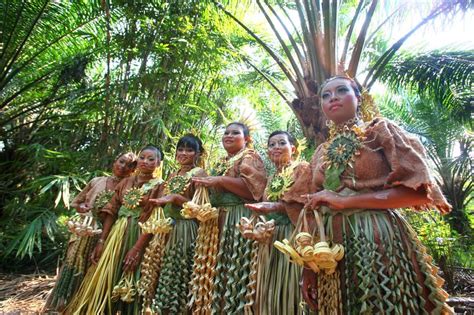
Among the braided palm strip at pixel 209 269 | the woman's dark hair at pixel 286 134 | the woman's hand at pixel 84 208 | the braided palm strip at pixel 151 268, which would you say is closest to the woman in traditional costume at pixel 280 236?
the woman's dark hair at pixel 286 134

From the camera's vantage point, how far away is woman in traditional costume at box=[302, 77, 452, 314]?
1551mm

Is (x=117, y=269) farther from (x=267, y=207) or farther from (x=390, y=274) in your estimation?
(x=390, y=274)

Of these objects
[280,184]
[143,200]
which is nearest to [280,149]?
[280,184]

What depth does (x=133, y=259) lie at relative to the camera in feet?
9.95

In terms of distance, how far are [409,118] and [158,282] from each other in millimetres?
9019

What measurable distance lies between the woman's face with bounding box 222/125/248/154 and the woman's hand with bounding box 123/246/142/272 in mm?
1090

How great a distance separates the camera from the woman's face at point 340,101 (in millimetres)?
1905

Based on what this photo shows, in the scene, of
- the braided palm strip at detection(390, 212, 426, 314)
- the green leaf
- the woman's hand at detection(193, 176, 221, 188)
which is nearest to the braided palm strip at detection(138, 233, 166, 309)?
the woman's hand at detection(193, 176, 221, 188)

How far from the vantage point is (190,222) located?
2980 mm

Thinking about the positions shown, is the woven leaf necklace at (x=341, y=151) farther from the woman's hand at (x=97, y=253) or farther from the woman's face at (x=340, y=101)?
the woman's hand at (x=97, y=253)

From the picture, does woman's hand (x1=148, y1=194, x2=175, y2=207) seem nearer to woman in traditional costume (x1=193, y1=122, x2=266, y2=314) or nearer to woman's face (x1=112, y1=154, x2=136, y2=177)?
woman in traditional costume (x1=193, y1=122, x2=266, y2=314)

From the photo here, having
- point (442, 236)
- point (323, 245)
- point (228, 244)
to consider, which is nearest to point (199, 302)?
point (228, 244)

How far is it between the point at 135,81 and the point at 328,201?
3863 millimetres

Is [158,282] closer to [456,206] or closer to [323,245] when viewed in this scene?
[323,245]
